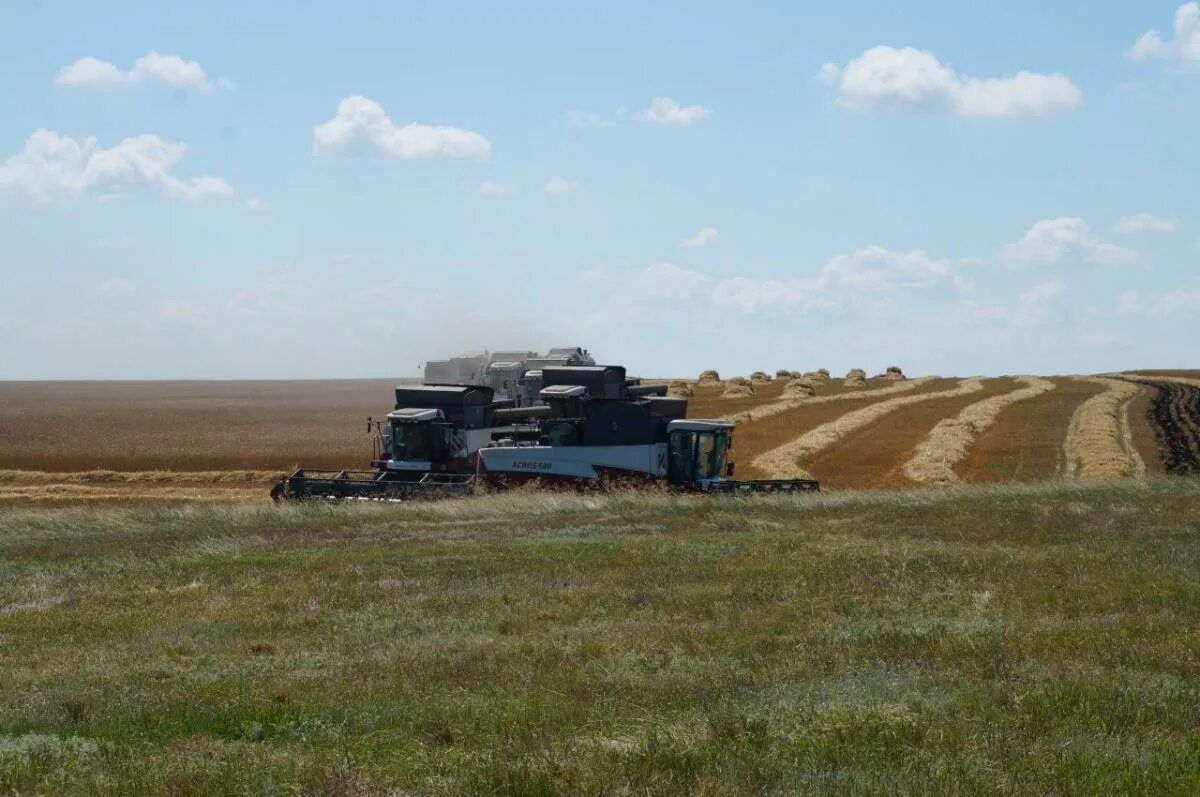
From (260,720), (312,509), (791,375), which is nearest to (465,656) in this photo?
(260,720)

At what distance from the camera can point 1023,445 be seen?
180 ft

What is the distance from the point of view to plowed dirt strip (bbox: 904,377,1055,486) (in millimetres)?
46406

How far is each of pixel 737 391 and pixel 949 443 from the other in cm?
3851

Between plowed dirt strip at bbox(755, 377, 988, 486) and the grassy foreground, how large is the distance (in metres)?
20.8

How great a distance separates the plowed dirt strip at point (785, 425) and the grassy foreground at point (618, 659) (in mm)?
25691

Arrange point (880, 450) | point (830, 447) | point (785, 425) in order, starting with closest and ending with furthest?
point (880, 450) < point (830, 447) < point (785, 425)

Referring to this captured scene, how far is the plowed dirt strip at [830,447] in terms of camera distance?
1917 inches

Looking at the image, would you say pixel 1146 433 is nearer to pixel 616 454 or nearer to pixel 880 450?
pixel 880 450

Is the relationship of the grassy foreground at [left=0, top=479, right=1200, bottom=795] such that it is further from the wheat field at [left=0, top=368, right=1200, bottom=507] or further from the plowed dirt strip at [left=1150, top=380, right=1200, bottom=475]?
the plowed dirt strip at [left=1150, top=380, right=1200, bottom=475]

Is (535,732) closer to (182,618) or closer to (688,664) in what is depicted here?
(688,664)

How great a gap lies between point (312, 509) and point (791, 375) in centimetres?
9140

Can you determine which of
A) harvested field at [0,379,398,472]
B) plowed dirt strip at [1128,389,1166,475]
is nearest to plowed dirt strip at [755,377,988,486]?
plowed dirt strip at [1128,389,1166,475]

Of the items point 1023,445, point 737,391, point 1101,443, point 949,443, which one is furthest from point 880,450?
point 737,391

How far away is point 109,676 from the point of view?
1359cm
